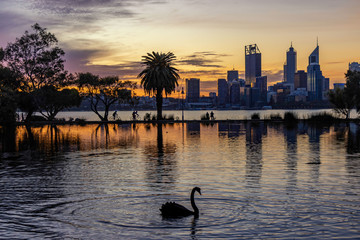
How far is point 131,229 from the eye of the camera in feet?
30.6

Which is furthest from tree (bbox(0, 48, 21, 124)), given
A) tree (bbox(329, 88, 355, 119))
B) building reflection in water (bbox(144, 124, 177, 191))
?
tree (bbox(329, 88, 355, 119))

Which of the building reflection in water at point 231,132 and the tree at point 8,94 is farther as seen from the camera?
the tree at point 8,94

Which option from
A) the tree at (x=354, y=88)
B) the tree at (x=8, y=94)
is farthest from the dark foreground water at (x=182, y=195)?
the tree at (x=354, y=88)

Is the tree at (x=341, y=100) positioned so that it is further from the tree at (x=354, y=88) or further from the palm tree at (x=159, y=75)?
the palm tree at (x=159, y=75)

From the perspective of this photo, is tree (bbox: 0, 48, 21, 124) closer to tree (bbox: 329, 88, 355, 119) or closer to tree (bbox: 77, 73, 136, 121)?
tree (bbox: 77, 73, 136, 121)

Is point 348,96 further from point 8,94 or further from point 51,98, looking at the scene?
point 8,94

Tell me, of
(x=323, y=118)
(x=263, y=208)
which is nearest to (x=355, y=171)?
(x=263, y=208)

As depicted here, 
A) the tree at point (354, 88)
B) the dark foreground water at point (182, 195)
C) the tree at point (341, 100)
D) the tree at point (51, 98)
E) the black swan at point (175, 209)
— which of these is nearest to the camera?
the dark foreground water at point (182, 195)

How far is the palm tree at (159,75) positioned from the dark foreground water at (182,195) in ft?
139

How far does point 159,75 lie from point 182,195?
52580mm

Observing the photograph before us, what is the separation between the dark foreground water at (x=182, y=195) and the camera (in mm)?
9195

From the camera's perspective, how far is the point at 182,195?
12477 mm

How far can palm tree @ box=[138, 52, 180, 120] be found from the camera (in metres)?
64.0

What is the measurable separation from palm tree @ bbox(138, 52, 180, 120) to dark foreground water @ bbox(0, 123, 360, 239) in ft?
139
